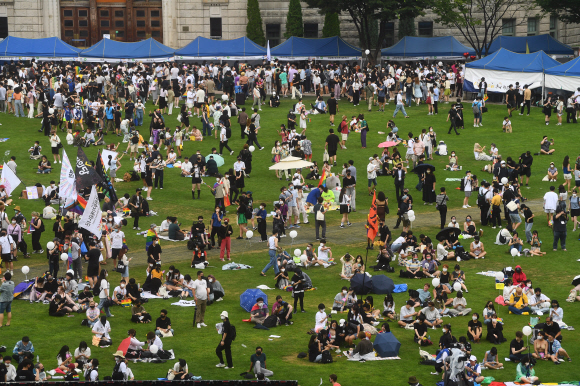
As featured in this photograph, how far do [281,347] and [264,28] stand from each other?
51.9 meters

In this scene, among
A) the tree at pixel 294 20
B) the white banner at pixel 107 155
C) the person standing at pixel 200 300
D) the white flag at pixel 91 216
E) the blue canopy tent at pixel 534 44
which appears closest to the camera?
the person standing at pixel 200 300

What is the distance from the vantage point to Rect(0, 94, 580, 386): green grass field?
18.8 m

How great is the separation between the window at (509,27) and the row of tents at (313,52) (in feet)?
17.4

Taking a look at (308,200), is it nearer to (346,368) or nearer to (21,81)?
(346,368)

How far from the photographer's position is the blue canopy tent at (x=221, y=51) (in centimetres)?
5753

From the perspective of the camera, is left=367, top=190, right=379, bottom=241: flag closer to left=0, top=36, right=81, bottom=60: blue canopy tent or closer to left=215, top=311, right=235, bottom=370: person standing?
left=215, top=311, right=235, bottom=370: person standing

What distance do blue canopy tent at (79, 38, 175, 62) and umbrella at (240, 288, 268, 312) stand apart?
37253 millimetres

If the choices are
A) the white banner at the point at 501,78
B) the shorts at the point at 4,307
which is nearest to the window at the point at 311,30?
the white banner at the point at 501,78

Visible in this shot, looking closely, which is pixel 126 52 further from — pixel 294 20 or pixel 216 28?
pixel 294 20

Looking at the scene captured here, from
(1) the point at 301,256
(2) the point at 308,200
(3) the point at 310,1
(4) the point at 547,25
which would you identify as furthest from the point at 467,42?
(1) the point at 301,256

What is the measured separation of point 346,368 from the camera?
62.0 feet

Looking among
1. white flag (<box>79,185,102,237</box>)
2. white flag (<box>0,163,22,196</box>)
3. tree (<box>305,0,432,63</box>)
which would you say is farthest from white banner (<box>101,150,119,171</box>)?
tree (<box>305,0,432,63</box>)

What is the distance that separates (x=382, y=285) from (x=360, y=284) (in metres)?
0.73

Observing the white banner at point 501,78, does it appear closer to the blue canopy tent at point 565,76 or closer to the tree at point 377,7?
the blue canopy tent at point 565,76
